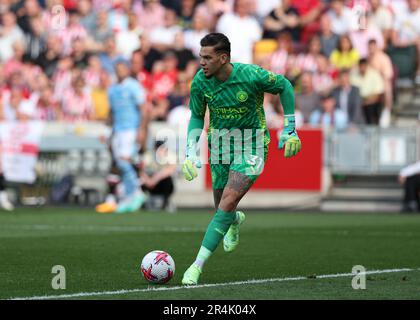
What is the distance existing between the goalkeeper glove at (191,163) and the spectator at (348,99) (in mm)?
13707

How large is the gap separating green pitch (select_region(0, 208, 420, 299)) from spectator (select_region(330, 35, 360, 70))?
4816 millimetres

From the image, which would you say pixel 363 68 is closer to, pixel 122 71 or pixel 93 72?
pixel 122 71

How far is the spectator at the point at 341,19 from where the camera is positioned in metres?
25.6

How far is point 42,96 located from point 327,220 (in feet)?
31.3

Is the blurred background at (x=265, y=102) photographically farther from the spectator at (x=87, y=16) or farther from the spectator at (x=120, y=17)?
the spectator at (x=87, y=16)

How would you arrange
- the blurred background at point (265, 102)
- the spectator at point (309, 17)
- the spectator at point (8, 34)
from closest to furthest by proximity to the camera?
Answer: the blurred background at point (265, 102), the spectator at point (309, 17), the spectator at point (8, 34)

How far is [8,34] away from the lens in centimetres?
2972

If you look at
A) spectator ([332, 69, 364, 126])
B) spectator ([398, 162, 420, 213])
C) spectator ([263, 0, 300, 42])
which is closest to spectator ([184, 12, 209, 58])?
spectator ([263, 0, 300, 42])

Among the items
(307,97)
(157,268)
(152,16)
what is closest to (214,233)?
(157,268)

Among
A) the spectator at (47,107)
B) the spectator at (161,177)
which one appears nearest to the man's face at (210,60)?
the spectator at (161,177)

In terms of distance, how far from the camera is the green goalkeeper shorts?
33.8ft

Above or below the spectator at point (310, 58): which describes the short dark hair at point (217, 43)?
below
